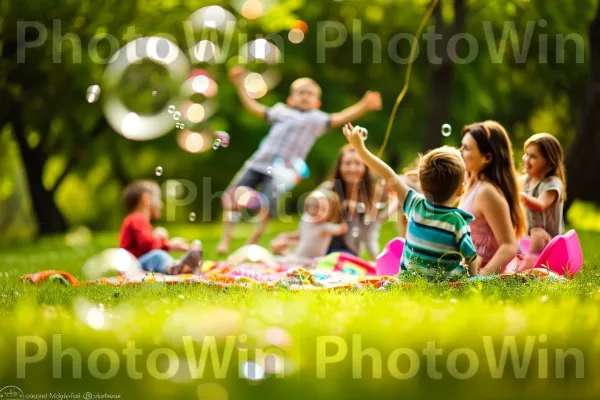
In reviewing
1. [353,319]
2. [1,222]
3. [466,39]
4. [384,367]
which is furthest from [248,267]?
[1,222]

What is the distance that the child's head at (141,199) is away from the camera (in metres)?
6.59

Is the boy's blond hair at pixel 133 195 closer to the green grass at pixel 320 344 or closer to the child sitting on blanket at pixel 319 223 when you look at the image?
the child sitting on blanket at pixel 319 223

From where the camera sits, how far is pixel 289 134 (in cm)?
764

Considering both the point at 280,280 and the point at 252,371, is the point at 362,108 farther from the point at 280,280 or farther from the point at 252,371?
the point at 252,371

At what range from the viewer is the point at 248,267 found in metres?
6.25

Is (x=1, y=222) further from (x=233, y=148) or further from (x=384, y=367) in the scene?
(x=384, y=367)

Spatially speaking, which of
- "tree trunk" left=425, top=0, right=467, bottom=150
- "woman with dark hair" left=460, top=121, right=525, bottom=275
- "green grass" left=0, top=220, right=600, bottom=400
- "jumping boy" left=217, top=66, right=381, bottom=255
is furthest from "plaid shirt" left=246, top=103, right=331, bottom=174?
"green grass" left=0, top=220, right=600, bottom=400

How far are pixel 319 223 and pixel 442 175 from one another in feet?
8.28

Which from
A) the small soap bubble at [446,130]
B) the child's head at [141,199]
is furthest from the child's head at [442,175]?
the child's head at [141,199]

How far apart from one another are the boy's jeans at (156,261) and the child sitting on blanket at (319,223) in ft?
3.90

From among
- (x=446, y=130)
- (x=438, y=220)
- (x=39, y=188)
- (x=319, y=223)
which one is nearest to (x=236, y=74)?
(x=319, y=223)

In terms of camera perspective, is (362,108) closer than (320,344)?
No

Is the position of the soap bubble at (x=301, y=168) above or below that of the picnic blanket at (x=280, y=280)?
above

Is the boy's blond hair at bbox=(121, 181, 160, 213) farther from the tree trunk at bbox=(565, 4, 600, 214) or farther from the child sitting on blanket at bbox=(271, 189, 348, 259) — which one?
the tree trunk at bbox=(565, 4, 600, 214)
